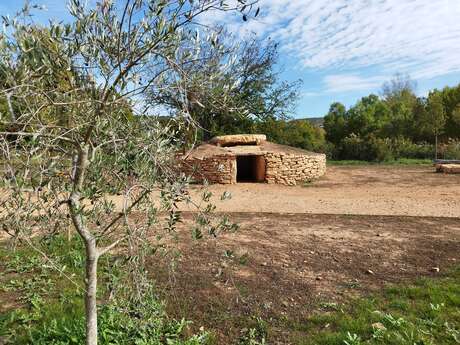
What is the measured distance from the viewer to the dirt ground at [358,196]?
8547 mm

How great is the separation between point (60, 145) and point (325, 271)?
11.0ft

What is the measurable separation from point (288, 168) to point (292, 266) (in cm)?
978

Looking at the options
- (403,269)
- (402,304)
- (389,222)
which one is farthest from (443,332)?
(389,222)

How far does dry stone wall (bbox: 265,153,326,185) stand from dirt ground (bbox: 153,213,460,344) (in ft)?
22.9

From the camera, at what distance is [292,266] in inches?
182

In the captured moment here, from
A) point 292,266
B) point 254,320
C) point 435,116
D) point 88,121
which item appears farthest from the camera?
point 435,116

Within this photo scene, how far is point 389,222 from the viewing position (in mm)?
7008

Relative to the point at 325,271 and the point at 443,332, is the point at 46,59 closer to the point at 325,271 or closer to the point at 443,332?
the point at 443,332

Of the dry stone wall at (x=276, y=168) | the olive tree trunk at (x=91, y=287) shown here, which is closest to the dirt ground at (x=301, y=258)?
the olive tree trunk at (x=91, y=287)

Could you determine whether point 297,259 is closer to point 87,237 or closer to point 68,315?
point 68,315

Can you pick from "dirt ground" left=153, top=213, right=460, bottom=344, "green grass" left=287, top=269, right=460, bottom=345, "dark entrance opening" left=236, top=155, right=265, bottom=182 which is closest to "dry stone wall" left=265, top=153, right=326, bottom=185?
"dark entrance opening" left=236, top=155, right=265, bottom=182

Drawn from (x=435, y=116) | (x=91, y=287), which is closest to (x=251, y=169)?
(x=91, y=287)

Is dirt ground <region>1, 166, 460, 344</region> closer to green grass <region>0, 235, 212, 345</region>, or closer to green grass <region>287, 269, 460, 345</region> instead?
green grass <region>287, 269, 460, 345</region>

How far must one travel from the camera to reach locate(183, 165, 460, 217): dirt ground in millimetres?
8547
